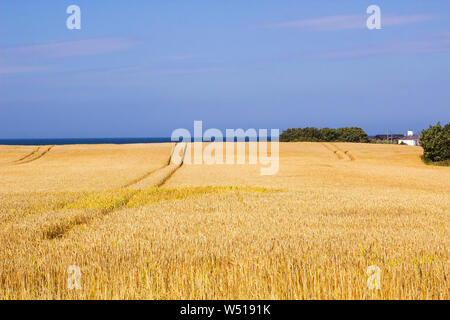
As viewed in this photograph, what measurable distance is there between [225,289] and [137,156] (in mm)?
58572

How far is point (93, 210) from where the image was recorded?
15.6 m

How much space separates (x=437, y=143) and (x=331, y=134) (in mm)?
90473

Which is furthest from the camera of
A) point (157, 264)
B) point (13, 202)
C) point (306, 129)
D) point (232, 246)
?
point (306, 129)

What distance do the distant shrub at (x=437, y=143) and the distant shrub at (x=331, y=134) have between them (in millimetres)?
82353

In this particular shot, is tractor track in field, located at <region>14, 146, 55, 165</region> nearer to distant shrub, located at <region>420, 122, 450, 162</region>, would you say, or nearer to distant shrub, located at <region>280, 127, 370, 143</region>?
distant shrub, located at <region>420, 122, 450, 162</region>

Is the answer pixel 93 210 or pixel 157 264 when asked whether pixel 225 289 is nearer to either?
pixel 157 264

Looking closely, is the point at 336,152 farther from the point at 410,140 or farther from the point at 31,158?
the point at 410,140

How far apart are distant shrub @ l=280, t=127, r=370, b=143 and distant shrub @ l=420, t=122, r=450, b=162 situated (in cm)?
8235

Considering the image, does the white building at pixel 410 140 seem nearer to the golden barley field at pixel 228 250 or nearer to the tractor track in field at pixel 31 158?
the tractor track in field at pixel 31 158

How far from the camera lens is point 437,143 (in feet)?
186

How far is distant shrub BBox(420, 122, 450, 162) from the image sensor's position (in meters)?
56.5

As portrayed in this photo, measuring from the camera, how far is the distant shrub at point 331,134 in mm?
143875

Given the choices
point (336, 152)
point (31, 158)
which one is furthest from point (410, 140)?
point (31, 158)
